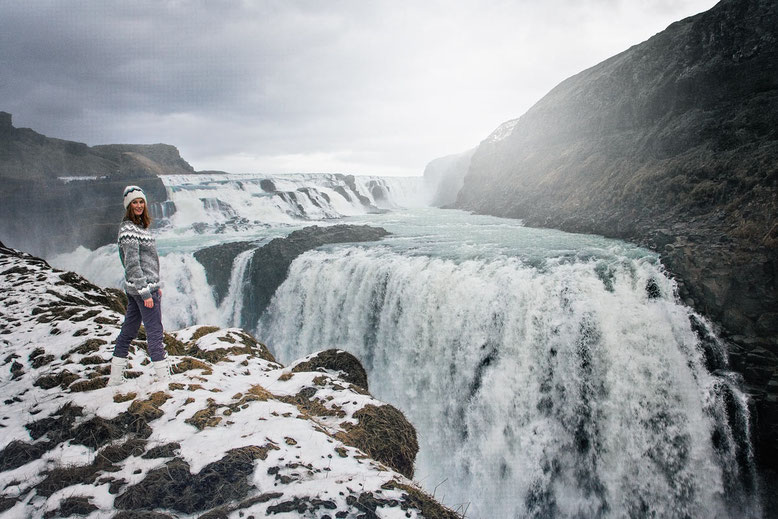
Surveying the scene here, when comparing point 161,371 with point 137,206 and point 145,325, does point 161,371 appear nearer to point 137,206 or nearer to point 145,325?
point 145,325

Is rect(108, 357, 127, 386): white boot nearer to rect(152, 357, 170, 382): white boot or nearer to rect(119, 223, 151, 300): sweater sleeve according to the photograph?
rect(152, 357, 170, 382): white boot

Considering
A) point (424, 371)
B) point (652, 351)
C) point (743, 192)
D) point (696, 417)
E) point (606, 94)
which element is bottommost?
point (424, 371)

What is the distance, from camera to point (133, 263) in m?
4.19

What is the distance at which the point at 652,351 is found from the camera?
29.1 feet

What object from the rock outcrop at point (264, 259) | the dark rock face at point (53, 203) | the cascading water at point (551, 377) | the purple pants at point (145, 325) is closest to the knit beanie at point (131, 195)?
the purple pants at point (145, 325)

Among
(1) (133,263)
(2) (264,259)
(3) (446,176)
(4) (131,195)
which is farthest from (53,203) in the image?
(3) (446,176)

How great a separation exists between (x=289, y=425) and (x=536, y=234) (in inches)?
741

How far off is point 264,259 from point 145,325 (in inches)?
743

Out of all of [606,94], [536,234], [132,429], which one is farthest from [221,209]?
[132,429]

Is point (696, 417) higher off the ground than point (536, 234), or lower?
lower

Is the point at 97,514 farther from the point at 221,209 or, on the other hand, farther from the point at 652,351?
the point at 221,209

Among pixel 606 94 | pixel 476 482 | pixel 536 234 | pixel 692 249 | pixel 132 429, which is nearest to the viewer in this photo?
pixel 132 429

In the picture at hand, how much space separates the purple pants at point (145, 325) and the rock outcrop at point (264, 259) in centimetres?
1714

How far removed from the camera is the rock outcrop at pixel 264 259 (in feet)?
72.1
